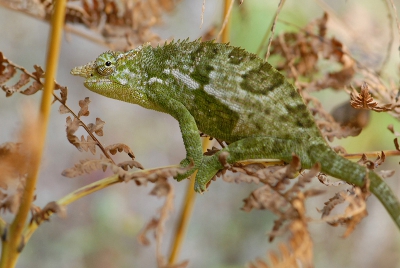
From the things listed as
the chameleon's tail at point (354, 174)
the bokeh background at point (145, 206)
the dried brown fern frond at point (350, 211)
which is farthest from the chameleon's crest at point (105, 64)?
the bokeh background at point (145, 206)

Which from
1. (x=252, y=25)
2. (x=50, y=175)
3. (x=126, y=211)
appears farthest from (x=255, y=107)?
(x=50, y=175)

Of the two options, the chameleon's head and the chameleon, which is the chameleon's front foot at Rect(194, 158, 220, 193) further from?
the chameleon's head

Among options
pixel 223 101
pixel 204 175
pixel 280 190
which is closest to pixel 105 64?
pixel 223 101

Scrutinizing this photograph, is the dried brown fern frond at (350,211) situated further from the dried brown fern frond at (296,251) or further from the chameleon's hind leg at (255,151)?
the chameleon's hind leg at (255,151)

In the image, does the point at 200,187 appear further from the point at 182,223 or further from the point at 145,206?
the point at 145,206

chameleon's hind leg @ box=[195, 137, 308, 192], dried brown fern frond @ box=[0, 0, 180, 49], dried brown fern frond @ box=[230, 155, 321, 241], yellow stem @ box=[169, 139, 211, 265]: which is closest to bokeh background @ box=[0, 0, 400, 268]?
dried brown fern frond @ box=[0, 0, 180, 49]

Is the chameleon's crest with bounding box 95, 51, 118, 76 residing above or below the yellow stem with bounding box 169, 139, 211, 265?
above
